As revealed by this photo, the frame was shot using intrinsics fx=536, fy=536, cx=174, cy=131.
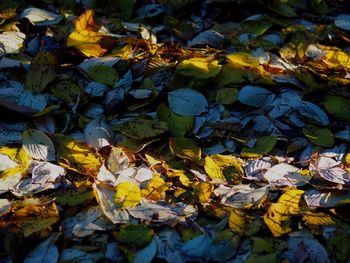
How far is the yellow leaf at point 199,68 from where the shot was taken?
4.64 feet

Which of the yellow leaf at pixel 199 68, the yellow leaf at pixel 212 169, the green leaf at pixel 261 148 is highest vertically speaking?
the yellow leaf at pixel 199 68

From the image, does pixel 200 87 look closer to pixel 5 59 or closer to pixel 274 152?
pixel 274 152

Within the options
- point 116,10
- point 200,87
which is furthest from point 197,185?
point 116,10

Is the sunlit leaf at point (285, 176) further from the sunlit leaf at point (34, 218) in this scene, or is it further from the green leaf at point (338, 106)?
the sunlit leaf at point (34, 218)

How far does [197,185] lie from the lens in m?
1.18

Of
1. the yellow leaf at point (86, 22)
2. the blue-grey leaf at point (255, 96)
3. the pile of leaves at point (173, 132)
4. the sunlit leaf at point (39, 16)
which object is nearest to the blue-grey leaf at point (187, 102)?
the pile of leaves at point (173, 132)

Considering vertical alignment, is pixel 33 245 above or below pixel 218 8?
below

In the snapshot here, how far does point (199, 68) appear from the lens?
143cm

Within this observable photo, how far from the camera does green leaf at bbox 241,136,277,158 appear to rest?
1.28 meters

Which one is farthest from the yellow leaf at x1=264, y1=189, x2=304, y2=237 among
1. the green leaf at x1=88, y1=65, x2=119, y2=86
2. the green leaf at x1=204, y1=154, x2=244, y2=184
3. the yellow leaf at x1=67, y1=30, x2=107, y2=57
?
the yellow leaf at x1=67, y1=30, x2=107, y2=57

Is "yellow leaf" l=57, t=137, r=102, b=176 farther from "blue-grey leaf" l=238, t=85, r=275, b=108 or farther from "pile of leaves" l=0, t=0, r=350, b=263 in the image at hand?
"blue-grey leaf" l=238, t=85, r=275, b=108

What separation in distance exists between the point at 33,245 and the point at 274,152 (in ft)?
1.98

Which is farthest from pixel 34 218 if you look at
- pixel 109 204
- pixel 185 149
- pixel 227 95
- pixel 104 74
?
pixel 227 95

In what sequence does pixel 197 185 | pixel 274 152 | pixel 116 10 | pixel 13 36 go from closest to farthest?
pixel 197 185, pixel 274 152, pixel 13 36, pixel 116 10
